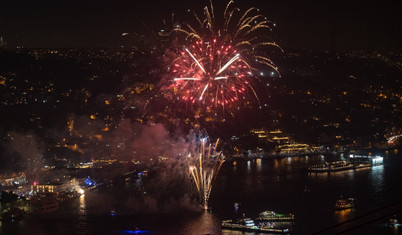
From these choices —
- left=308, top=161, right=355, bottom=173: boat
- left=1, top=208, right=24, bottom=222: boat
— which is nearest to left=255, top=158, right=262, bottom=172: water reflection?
left=308, top=161, right=355, bottom=173: boat

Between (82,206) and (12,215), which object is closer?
(12,215)

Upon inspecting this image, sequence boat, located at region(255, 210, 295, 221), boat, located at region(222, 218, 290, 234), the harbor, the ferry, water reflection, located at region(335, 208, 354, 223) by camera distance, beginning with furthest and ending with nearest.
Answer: the harbor
the ferry
water reflection, located at region(335, 208, 354, 223)
boat, located at region(255, 210, 295, 221)
boat, located at region(222, 218, 290, 234)

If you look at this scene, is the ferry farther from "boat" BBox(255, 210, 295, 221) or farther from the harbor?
"boat" BBox(255, 210, 295, 221)

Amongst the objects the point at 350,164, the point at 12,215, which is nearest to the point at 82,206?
the point at 12,215

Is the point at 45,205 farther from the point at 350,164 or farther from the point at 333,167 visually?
the point at 350,164

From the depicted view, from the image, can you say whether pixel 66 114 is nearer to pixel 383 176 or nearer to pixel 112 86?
pixel 112 86

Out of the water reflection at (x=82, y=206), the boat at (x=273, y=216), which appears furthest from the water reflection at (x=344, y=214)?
the water reflection at (x=82, y=206)
